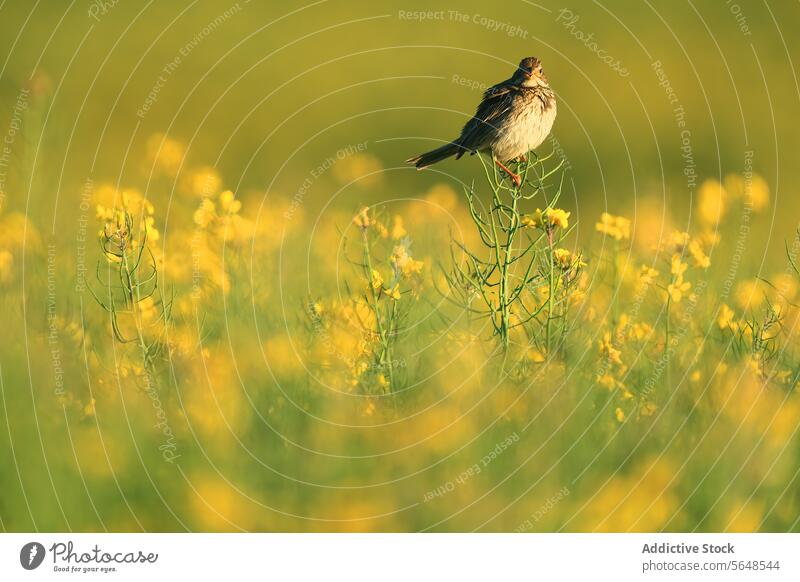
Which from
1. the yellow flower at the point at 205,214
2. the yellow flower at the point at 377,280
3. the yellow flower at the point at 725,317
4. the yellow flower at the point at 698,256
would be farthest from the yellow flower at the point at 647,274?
the yellow flower at the point at 205,214

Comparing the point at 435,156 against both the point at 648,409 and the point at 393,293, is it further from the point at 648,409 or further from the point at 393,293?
the point at 648,409

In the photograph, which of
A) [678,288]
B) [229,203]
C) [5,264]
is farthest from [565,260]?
[5,264]

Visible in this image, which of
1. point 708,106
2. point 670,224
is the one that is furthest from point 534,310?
point 708,106

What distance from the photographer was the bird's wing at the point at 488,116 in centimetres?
729

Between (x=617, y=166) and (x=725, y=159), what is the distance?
104 centimetres

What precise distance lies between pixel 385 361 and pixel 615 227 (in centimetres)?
177

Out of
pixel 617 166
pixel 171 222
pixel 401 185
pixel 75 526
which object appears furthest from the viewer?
pixel 617 166

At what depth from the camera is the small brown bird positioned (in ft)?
23.7

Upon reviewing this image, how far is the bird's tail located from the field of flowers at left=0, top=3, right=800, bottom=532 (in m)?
0.44

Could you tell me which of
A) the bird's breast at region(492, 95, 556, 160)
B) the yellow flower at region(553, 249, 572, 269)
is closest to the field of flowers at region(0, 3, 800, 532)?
the yellow flower at region(553, 249, 572, 269)

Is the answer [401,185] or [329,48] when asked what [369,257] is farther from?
[329,48]

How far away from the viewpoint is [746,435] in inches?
273

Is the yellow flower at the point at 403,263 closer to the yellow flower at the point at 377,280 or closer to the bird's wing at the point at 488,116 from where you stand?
the yellow flower at the point at 377,280
